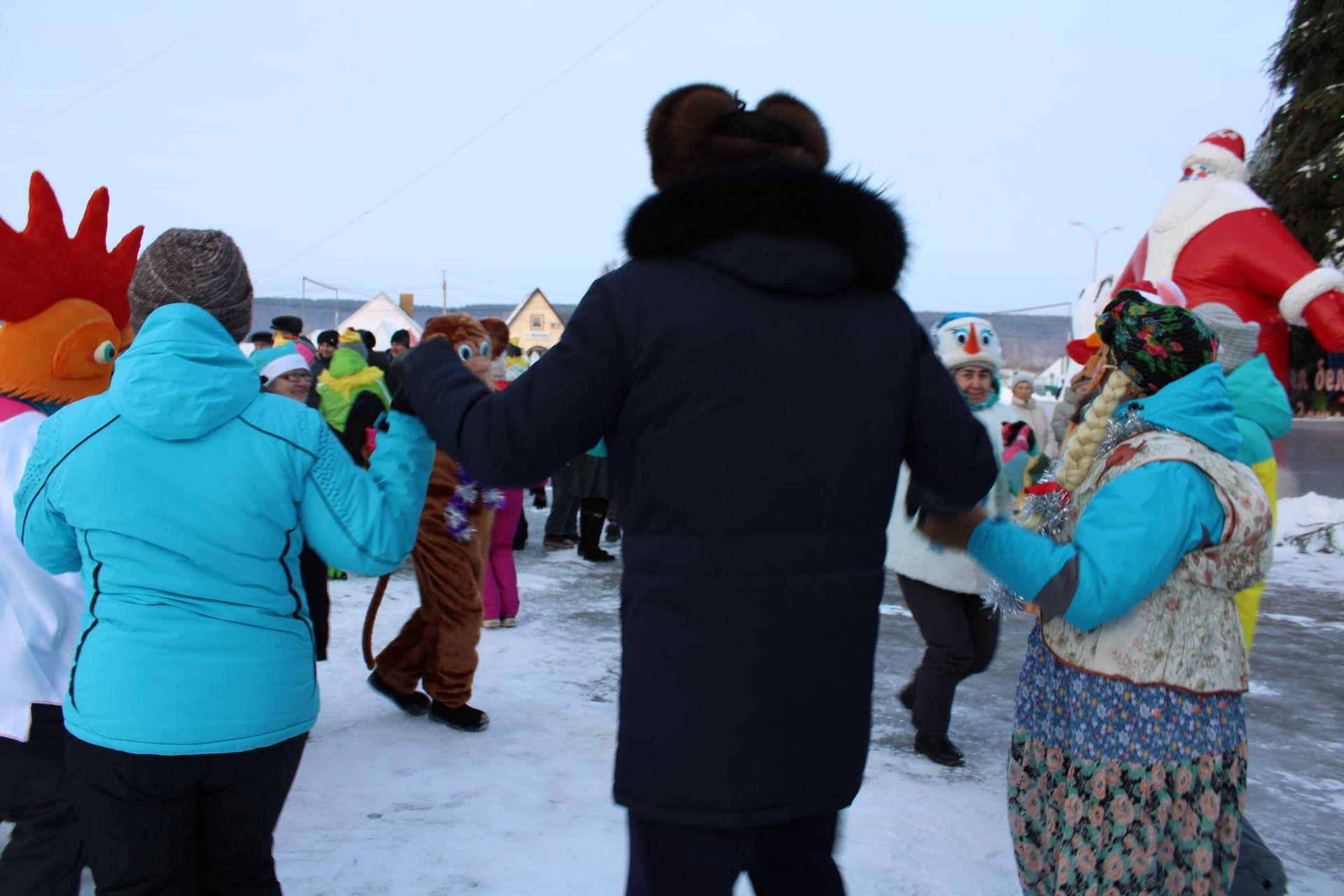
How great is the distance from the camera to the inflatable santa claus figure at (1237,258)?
5289 mm

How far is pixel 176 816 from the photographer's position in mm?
1769

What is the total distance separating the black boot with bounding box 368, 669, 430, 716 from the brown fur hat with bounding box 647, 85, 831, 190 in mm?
3164

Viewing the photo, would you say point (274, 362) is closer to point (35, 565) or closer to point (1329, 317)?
point (35, 565)

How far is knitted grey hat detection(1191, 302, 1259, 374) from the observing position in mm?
3324

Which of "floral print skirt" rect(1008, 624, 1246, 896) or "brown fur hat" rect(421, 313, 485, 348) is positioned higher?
"brown fur hat" rect(421, 313, 485, 348)

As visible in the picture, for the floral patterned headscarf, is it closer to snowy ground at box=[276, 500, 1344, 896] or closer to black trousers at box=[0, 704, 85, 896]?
snowy ground at box=[276, 500, 1344, 896]

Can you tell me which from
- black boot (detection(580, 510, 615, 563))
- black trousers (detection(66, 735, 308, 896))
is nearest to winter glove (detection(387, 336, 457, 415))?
black trousers (detection(66, 735, 308, 896))

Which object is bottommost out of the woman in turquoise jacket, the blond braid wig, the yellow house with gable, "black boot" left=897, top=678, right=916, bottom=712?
"black boot" left=897, top=678, right=916, bottom=712

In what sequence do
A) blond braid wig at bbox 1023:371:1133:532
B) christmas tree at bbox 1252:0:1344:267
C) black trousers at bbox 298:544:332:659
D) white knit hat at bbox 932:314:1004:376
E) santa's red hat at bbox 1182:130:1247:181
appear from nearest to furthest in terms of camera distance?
blond braid wig at bbox 1023:371:1133:532 < black trousers at bbox 298:544:332:659 < white knit hat at bbox 932:314:1004:376 < santa's red hat at bbox 1182:130:1247:181 < christmas tree at bbox 1252:0:1344:267

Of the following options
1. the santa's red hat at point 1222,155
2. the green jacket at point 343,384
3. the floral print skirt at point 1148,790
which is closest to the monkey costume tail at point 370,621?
the floral print skirt at point 1148,790

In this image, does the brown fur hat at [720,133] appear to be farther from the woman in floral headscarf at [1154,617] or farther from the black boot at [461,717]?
the black boot at [461,717]

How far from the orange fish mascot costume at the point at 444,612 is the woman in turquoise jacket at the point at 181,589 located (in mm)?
2108

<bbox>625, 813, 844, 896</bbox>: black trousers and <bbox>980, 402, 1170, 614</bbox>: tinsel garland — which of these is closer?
<bbox>625, 813, 844, 896</bbox>: black trousers

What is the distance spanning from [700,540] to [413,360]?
24.7 inches
